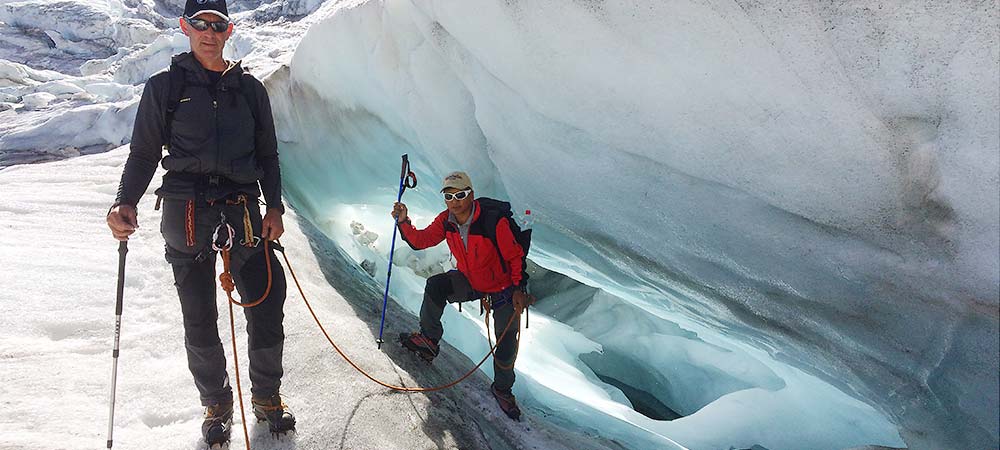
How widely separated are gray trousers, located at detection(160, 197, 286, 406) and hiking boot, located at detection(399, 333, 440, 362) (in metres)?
1.18

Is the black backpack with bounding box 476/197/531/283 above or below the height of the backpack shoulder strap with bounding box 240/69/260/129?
below

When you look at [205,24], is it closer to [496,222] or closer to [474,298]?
[496,222]

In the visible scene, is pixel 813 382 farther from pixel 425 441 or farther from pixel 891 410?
pixel 425 441

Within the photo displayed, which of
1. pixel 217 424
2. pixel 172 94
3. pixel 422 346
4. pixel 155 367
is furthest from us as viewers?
pixel 422 346

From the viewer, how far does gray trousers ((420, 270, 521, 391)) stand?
3158mm

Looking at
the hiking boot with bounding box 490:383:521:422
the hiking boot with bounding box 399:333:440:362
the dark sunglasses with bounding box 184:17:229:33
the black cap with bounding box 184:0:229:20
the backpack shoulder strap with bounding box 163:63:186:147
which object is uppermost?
the black cap with bounding box 184:0:229:20

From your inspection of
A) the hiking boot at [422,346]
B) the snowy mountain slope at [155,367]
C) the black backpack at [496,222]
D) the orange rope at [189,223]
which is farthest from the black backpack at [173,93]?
the hiking boot at [422,346]

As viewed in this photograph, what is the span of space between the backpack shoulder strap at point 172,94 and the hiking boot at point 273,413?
3.59 ft

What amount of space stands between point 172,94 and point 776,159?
270cm

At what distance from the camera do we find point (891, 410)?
3180 millimetres

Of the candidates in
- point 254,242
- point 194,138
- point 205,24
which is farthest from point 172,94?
point 254,242

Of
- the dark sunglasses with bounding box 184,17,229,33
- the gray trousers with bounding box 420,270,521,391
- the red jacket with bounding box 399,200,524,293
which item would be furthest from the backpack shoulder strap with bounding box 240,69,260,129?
the gray trousers with bounding box 420,270,521,391

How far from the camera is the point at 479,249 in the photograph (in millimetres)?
3070

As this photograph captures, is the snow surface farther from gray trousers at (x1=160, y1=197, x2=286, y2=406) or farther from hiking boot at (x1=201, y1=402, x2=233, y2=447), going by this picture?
gray trousers at (x1=160, y1=197, x2=286, y2=406)
